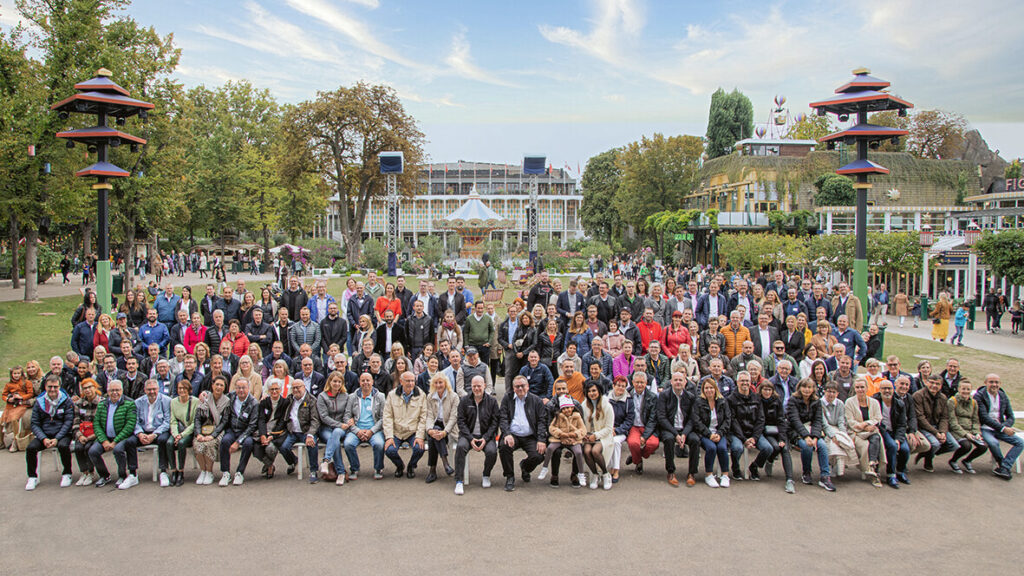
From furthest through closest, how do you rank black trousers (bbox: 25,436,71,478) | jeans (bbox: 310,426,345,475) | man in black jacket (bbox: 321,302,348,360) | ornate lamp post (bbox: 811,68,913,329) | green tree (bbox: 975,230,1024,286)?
green tree (bbox: 975,230,1024,286), ornate lamp post (bbox: 811,68,913,329), man in black jacket (bbox: 321,302,348,360), jeans (bbox: 310,426,345,475), black trousers (bbox: 25,436,71,478)

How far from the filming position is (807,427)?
7.57 meters

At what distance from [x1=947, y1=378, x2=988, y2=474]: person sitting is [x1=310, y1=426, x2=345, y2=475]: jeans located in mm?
7096

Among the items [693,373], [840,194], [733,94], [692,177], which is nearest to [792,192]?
[840,194]

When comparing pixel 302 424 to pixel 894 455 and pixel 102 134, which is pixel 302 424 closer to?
pixel 894 455

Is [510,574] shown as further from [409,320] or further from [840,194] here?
[840,194]

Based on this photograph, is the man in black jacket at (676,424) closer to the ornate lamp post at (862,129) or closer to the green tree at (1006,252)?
the ornate lamp post at (862,129)

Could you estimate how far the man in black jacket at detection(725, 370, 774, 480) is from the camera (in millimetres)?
7531

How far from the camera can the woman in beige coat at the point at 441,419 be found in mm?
7664

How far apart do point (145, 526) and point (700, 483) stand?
5.70 meters

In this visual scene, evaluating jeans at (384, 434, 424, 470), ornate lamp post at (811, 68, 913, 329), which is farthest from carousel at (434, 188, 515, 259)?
jeans at (384, 434, 424, 470)

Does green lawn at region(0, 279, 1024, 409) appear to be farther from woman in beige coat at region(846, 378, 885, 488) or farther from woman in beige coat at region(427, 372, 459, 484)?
woman in beige coat at region(427, 372, 459, 484)

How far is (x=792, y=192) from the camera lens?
163ft

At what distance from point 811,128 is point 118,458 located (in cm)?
6865

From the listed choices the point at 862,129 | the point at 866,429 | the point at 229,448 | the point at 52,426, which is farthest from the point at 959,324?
the point at 52,426
